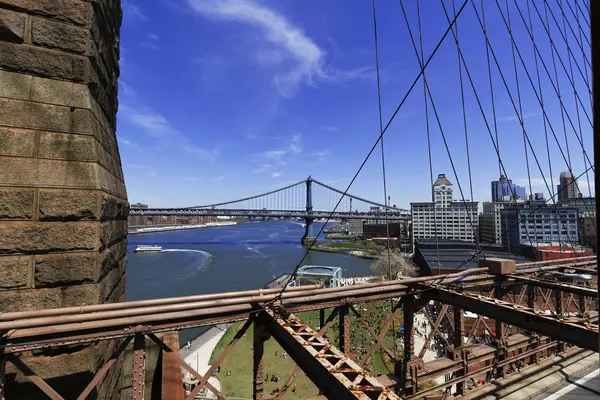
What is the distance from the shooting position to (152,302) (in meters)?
3.39

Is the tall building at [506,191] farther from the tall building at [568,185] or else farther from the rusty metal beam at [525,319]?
the rusty metal beam at [525,319]

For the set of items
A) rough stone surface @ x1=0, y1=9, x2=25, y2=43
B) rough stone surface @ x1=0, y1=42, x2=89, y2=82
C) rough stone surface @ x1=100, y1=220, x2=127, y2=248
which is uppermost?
rough stone surface @ x1=0, y1=9, x2=25, y2=43

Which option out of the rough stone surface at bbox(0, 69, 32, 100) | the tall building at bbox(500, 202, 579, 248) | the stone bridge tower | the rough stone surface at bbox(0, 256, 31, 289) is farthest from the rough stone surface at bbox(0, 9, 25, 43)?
the tall building at bbox(500, 202, 579, 248)

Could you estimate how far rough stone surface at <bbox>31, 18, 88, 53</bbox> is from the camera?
299cm

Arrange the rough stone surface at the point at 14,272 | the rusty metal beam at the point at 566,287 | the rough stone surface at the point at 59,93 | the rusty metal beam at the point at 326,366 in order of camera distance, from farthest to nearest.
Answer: the rusty metal beam at the point at 566,287 < the rough stone surface at the point at 59,93 < the rough stone surface at the point at 14,272 < the rusty metal beam at the point at 326,366

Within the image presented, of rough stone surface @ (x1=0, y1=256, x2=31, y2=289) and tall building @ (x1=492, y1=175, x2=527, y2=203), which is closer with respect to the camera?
rough stone surface @ (x1=0, y1=256, x2=31, y2=289)

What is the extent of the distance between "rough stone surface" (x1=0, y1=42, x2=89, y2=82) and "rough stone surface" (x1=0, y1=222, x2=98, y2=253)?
147cm

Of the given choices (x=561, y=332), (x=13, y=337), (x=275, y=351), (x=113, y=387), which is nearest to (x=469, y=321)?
(x=275, y=351)

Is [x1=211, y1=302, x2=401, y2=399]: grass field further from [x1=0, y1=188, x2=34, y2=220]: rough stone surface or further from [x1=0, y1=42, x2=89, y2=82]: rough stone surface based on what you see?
[x1=0, y1=42, x2=89, y2=82]: rough stone surface

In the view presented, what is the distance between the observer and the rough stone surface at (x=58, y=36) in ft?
9.80

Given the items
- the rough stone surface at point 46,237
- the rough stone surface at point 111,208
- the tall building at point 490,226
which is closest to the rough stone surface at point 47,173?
the rough stone surface at point 111,208

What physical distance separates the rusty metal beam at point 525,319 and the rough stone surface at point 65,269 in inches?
201

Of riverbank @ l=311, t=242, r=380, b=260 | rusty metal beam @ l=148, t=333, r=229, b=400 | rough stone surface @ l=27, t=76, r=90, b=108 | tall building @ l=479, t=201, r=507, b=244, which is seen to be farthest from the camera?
riverbank @ l=311, t=242, r=380, b=260

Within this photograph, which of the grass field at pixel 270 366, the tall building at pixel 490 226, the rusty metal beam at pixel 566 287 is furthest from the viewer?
the tall building at pixel 490 226
